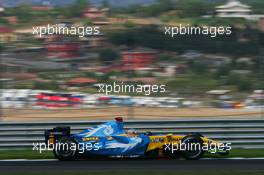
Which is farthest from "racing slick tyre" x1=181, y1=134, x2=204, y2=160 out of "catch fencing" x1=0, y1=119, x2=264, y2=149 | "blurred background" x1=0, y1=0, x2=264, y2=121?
"blurred background" x1=0, y1=0, x2=264, y2=121

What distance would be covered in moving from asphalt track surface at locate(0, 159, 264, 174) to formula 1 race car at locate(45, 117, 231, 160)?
311 mm

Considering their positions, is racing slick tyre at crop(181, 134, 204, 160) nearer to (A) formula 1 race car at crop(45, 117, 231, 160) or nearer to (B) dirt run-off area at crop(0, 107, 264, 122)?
(A) formula 1 race car at crop(45, 117, 231, 160)

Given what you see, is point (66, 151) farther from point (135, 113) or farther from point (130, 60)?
point (130, 60)

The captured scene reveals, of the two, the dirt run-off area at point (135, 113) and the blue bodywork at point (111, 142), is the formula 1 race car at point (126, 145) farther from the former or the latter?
the dirt run-off area at point (135, 113)

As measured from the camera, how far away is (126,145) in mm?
13227

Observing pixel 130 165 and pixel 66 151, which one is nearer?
pixel 130 165

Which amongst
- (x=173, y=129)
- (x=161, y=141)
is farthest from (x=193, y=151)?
(x=173, y=129)

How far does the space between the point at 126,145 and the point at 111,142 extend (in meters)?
0.30

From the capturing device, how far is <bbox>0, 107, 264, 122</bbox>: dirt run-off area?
15234 millimetres

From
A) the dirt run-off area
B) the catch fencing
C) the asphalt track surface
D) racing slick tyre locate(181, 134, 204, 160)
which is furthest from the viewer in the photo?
the dirt run-off area

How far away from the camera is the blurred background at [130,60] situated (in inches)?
602

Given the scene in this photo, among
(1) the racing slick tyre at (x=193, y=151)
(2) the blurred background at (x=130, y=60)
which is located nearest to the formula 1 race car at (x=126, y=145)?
(1) the racing slick tyre at (x=193, y=151)

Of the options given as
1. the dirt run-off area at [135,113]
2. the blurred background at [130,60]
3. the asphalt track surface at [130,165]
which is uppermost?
the blurred background at [130,60]

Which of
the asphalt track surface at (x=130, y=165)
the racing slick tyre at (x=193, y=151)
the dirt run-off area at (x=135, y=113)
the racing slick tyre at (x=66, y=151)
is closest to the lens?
the asphalt track surface at (x=130, y=165)
